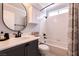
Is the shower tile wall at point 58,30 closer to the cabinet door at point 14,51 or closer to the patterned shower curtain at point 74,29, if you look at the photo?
the patterned shower curtain at point 74,29

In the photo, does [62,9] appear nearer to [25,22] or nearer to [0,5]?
[25,22]

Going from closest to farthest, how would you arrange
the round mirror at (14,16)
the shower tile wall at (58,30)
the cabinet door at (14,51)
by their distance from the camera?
the cabinet door at (14,51) < the round mirror at (14,16) < the shower tile wall at (58,30)

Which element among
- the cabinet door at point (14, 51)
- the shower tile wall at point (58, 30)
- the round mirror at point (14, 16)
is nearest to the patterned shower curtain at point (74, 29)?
the cabinet door at point (14, 51)

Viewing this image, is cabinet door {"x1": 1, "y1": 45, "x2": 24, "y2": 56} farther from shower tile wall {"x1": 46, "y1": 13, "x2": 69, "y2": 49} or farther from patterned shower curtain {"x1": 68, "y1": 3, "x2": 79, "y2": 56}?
shower tile wall {"x1": 46, "y1": 13, "x2": 69, "y2": 49}

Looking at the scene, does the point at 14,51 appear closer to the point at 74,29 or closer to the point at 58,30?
the point at 74,29

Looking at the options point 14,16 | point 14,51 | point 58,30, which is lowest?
point 14,51

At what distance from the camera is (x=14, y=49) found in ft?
3.17

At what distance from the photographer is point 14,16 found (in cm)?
158

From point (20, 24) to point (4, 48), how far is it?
41.0 inches

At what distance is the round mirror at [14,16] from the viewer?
56.0 inches

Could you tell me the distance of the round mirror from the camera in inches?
56.0

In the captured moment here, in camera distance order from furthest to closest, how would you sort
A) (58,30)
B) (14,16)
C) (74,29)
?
(58,30), (14,16), (74,29)

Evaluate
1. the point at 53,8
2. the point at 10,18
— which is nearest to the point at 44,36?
the point at 53,8

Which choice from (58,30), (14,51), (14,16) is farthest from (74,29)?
(58,30)
